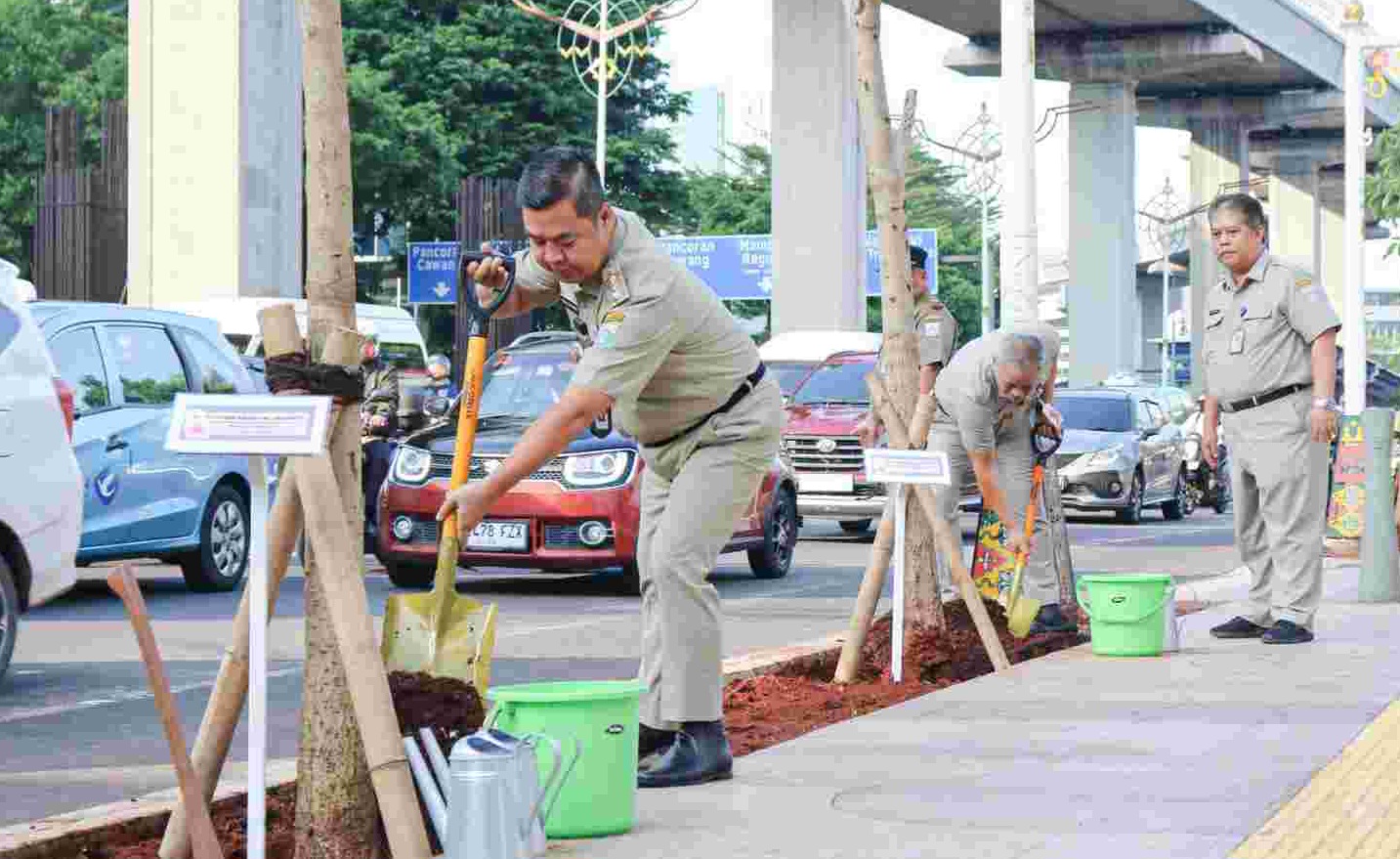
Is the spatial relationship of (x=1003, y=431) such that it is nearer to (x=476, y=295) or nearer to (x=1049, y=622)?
(x=1049, y=622)

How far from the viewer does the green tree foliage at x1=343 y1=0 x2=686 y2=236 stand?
5703 centimetres

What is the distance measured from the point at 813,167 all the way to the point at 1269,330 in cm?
3417

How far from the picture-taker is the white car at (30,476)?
9.71 m

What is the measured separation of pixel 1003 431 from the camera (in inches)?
432

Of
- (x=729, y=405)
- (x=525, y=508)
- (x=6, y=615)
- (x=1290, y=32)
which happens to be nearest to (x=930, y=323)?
(x=525, y=508)

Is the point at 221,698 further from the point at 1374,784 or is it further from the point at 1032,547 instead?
the point at 1032,547

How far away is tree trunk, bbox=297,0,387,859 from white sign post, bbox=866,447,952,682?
3817mm

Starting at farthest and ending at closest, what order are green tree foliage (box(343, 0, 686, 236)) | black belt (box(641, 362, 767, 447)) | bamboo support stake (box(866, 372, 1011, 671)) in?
green tree foliage (box(343, 0, 686, 236)) < bamboo support stake (box(866, 372, 1011, 671)) < black belt (box(641, 362, 767, 447))

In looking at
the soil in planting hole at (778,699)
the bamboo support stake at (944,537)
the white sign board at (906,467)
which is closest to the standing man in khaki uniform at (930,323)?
the soil in planting hole at (778,699)

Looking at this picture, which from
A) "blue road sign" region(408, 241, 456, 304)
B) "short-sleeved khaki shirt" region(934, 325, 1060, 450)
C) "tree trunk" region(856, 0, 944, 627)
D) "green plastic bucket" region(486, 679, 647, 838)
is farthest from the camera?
"blue road sign" region(408, 241, 456, 304)

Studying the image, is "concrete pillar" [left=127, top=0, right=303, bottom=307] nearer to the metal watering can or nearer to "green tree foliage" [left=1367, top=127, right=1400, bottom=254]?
"green tree foliage" [left=1367, top=127, right=1400, bottom=254]

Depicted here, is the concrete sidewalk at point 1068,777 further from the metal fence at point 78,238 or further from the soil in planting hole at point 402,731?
the metal fence at point 78,238

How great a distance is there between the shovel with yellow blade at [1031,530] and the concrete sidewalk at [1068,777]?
69 cm

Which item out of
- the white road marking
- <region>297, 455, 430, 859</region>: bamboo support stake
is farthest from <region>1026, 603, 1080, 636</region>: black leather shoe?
<region>297, 455, 430, 859</region>: bamboo support stake
